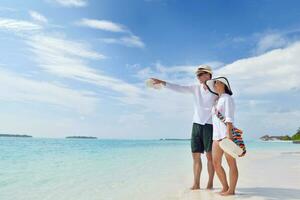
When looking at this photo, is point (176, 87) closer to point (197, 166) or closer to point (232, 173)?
point (197, 166)

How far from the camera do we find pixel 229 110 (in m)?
4.47

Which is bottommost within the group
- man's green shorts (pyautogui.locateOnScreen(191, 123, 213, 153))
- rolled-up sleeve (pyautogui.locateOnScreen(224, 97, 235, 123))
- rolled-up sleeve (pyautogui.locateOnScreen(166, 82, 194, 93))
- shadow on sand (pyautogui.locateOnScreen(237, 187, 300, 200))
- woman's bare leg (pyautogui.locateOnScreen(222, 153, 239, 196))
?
shadow on sand (pyautogui.locateOnScreen(237, 187, 300, 200))

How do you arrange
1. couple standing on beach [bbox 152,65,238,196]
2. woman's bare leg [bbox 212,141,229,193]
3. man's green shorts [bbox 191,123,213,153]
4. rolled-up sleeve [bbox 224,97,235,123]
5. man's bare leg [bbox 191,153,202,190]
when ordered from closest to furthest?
rolled-up sleeve [bbox 224,97,235,123], couple standing on beach [bbox 152,65,238,196], woman's bare leg [bbox 212,141,229,193], man's green shorts [bbox 191,123,213,153], man's bare leg [bbox 191,153,202,190]

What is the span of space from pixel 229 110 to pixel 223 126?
10.6 inches

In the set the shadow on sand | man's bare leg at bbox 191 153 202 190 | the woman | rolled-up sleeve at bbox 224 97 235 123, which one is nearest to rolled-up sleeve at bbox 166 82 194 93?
the woman

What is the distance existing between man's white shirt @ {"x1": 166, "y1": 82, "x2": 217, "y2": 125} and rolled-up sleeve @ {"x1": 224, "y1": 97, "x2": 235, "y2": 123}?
→ 1.78 feet

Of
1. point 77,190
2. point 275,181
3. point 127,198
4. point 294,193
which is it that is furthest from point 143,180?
point 294,193

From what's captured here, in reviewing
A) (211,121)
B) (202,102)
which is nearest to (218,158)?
(211,121)

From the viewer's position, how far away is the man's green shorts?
16.4ft

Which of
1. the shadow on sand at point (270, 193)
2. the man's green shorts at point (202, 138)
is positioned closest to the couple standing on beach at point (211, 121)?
the man's green shorts at point (202, 138)

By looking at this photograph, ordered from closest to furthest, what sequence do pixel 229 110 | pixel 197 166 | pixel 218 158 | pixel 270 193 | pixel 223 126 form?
pixel 229 110 < pixel 223 126 < pixel 218 158 < pixel 270 193 < pixel 197 166

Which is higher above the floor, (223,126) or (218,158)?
(223,126)

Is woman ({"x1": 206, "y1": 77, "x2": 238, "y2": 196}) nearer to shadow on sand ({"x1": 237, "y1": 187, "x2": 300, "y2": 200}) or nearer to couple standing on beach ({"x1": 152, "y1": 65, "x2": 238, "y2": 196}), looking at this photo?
couple standing on beach ({"x1": 152, "y1": 65, "x2": 238, "y2": 196})

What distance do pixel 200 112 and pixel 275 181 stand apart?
7.82ft
